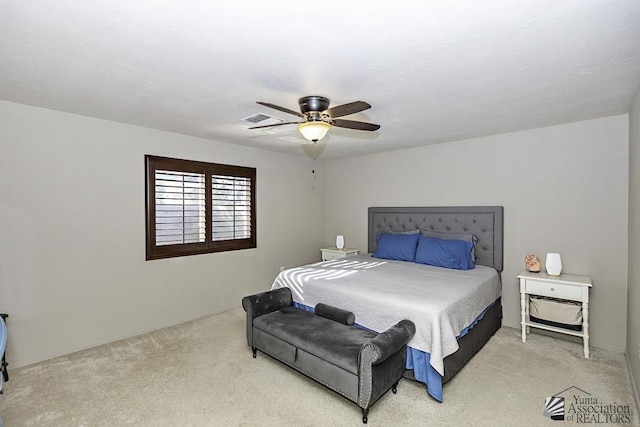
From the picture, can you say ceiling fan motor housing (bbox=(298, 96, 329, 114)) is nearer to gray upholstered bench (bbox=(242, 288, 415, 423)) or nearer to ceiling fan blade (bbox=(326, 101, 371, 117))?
ceiling fan blade (bbox=(326, 101, 371, 117))

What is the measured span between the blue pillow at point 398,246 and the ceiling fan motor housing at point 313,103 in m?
2.41

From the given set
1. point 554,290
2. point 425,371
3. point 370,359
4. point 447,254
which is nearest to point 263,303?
point 370,359

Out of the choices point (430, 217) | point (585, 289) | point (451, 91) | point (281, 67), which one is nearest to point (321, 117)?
point (281, 67)

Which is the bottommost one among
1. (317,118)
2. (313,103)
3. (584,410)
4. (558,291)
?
(584,410)

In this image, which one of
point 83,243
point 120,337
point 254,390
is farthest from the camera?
point 120,337

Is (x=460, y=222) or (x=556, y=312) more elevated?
(x=460, y=222)

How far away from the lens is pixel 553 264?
336 centimetres

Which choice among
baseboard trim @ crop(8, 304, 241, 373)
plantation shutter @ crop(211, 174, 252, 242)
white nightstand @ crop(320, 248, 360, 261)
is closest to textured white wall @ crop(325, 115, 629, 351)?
white nightstand @ crop(320, 248, 360, 261)

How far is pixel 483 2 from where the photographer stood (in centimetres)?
146

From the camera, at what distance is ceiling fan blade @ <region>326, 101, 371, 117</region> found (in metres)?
2.24

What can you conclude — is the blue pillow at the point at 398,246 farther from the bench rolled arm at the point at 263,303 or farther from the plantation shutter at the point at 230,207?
the plantation shutter at the point at 230,207

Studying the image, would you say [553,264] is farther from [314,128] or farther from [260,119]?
[260,119]

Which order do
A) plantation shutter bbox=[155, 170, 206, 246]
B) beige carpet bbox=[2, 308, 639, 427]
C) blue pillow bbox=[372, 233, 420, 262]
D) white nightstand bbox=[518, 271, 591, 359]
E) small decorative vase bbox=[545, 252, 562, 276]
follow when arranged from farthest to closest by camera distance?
blue pillow bbox=[372, 233, 420, 262]
plantation shutter bbox=[155, 170, 206, 246]
small decorative vase bbox=[545, 252, 562, 276]
white nightstand bbox=[518, 271, 591, 359]
beige carpet bbox=[2, 308, 639, 427]

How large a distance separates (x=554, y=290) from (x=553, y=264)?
0.30 meters
